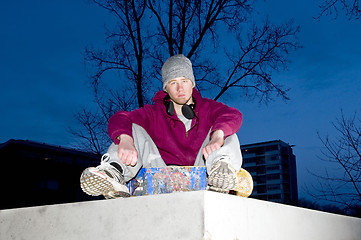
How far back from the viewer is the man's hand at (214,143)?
201 cm

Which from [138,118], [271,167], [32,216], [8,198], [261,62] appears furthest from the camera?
[271,167]

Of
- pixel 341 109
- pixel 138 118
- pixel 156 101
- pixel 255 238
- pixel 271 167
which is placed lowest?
pixel 255 238

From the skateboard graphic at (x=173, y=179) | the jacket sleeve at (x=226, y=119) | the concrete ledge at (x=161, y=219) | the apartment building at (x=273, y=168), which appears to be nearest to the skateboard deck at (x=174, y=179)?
the skateboard graphic at (x=173, y=179)

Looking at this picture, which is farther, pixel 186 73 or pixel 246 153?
pixel 246 153

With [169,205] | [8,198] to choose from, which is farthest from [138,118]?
[8,198]

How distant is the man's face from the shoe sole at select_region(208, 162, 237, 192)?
31.7 inches

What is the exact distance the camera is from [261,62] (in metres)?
9.00

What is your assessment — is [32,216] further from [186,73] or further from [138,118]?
[186,73]

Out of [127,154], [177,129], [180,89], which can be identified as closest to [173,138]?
[177,129]

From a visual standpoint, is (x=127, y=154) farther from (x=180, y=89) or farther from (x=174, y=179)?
(x=180, y=89)

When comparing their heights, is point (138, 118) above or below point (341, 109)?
below

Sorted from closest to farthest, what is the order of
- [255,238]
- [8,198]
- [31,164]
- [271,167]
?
[255,238]
[8,198]
[31,164]
[271,167]

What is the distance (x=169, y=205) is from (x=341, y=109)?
4.98 m

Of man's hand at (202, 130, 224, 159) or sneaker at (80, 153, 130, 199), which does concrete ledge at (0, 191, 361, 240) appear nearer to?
sneaker at (80, 153, 130, 199)
